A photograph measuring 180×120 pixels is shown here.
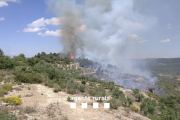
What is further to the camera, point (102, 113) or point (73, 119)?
point (102, 113)

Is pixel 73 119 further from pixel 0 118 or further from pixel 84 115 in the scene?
pixel 0 118

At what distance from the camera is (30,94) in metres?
10.8

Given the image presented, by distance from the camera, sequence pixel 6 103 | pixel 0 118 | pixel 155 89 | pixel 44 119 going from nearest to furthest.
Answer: pixel 0 118 < pixel 44 119 < pixel 6 103 < pixel 155 89

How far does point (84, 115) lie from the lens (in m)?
7.75

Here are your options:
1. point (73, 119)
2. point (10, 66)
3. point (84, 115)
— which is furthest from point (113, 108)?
point (10, 66)

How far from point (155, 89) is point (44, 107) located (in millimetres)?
50570

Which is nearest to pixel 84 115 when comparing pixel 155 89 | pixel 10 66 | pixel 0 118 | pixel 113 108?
pixel 113 108

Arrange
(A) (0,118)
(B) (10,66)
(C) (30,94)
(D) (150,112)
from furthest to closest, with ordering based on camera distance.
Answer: (B) (10,66) → (D) (150,112) → (C) (30,94) → (A) (0,118)

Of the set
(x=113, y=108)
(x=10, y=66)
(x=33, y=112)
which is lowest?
(x=113, y=108)

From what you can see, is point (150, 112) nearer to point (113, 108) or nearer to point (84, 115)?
point (113, 108)

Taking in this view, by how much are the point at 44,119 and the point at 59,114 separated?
0.99 m

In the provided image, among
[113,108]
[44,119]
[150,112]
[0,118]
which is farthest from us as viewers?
[150,112]

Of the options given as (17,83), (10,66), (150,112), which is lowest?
(150,112)

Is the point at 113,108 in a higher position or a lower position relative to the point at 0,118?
lower
